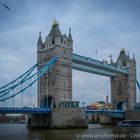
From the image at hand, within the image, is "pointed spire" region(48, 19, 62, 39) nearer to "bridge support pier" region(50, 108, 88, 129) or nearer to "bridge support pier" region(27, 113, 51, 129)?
"bridge support pier" region(27, 113, 51, 129)

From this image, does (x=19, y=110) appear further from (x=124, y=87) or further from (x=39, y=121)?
(x=124, y=87)

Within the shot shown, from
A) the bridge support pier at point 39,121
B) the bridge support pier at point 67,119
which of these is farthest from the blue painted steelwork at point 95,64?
the bridge support pier at point 39,121

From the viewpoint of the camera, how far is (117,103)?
9138 centimetres

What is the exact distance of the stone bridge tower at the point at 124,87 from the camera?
89438mm

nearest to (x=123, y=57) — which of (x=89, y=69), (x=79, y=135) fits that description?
(x=89, y=69)

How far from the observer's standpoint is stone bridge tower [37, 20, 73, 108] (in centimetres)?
6675

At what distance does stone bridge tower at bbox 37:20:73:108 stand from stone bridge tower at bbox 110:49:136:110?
2358 cm

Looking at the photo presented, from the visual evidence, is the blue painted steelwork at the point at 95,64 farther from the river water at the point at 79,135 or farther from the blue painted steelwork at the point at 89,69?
the river water at the point at 79,135

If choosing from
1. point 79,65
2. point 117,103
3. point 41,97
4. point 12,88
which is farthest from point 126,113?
point 12,88

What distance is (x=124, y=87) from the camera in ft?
296

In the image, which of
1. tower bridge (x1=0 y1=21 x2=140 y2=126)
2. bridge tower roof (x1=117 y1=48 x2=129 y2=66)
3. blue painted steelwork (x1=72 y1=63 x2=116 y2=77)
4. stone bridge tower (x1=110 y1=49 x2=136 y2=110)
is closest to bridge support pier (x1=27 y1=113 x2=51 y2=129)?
tower bridge (x1=0 y1=21 x2=140 y2=126)

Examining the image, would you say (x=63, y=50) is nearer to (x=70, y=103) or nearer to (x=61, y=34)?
(x=61, y=34)

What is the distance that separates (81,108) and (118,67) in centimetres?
2754

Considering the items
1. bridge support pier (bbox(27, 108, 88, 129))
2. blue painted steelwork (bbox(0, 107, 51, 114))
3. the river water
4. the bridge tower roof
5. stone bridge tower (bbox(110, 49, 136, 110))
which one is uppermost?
the bridge tower roof
